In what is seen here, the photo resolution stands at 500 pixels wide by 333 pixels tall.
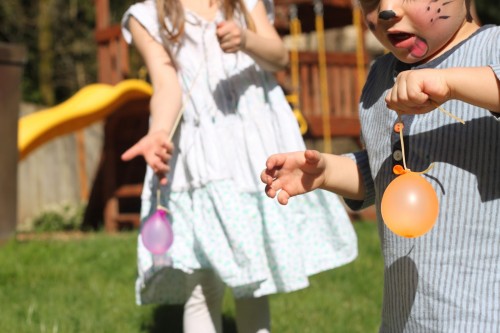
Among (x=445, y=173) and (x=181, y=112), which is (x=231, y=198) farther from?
(x=445, y=173)

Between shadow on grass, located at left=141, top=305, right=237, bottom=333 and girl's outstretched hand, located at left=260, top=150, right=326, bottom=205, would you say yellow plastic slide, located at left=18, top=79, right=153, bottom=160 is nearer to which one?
shadow on grass, located at left=141, top=305, right=237, bottom=333

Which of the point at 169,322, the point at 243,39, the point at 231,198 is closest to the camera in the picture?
the point at 243,39

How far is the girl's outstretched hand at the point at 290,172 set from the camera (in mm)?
1762

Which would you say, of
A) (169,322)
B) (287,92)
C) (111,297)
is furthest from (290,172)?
(287,92)

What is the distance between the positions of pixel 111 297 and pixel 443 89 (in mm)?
2748

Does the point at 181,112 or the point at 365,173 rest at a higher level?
the point at 181,112

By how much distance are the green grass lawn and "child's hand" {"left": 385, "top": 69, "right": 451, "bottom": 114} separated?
203cm

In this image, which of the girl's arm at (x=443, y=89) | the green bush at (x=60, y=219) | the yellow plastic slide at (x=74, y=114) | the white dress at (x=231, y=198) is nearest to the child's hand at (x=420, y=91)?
the girl's arm at (x=443, y=89)

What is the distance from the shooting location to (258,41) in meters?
2.61

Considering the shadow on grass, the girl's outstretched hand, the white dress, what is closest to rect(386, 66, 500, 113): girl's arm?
the girl's outstretched hand

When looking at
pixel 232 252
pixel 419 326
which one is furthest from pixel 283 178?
pixel 232 252

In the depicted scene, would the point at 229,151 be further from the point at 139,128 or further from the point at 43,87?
the point at 43,87

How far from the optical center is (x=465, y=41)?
1731 mm

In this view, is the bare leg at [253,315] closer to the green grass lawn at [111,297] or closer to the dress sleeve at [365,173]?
the green grass lawn at [111,297]
